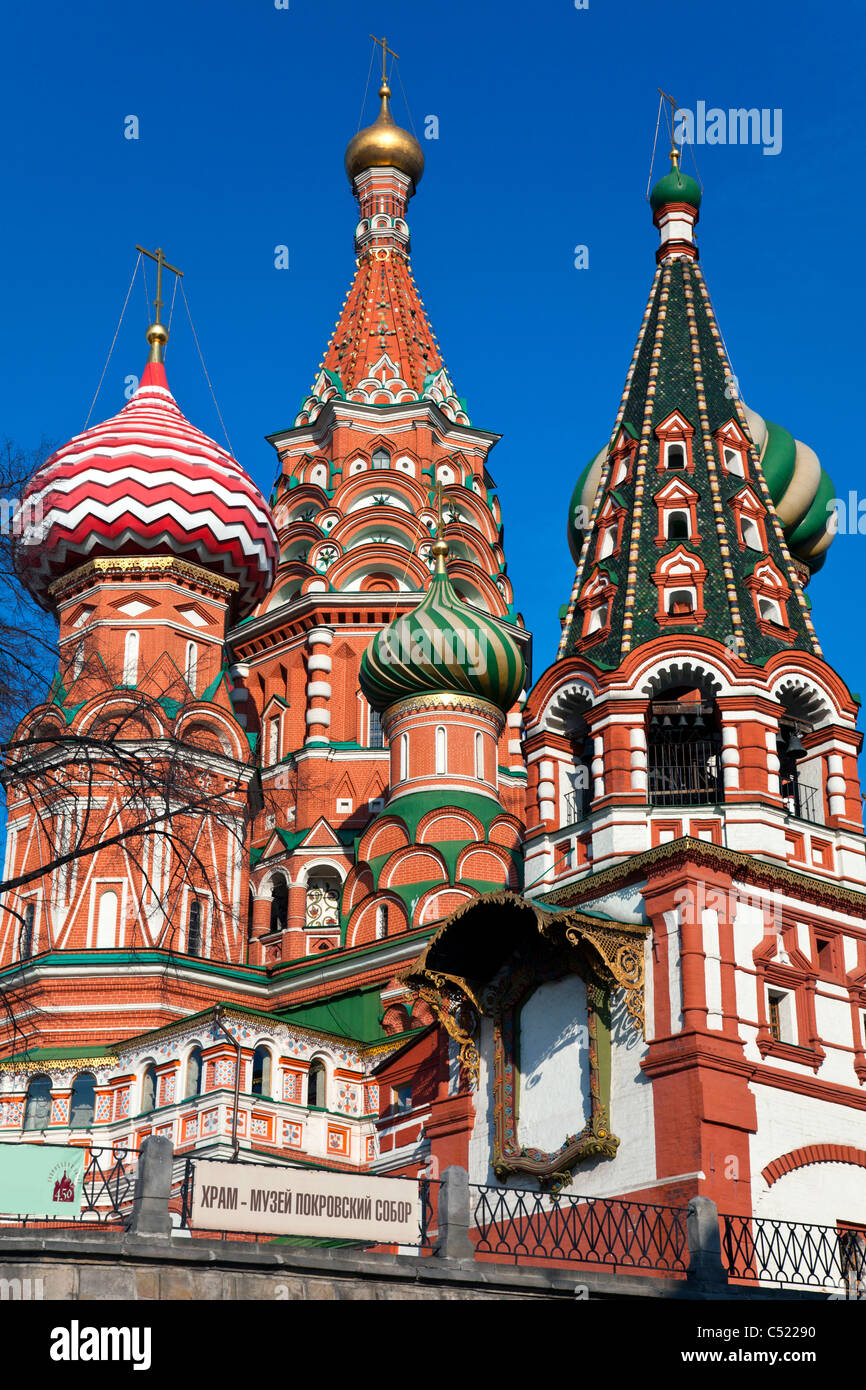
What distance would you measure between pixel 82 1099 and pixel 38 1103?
618 millimetres

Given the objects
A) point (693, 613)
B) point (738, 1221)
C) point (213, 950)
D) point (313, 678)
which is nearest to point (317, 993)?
point (213, 950)

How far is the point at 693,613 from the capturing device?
20.1m

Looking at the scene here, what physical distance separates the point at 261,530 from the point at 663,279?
9.76 metres

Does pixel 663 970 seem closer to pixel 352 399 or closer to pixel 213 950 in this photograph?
pixel 213 950

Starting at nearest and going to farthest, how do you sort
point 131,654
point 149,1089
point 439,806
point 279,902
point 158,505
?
point 149,1089, point 439,806, point 131,654, point 158,505, point 279,902

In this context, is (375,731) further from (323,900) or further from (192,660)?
(192,660)

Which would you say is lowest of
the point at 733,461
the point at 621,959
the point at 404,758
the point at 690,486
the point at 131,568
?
the point at 621,959

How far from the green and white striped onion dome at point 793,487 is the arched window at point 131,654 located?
740cm

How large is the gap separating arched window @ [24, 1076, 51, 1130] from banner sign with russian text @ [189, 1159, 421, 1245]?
1335cm

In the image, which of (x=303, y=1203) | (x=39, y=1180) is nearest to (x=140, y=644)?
(x=39, y=1180)

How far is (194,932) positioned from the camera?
2802 cm

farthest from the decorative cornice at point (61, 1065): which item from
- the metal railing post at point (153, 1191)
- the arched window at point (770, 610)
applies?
the metal railing post at point (153, 1191)

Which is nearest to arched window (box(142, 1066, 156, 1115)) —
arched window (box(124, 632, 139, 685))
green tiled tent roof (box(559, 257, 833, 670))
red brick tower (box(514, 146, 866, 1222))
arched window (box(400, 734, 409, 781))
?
arched window (box(400, 734, 409, 781))

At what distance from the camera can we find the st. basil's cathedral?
17.2 metres
